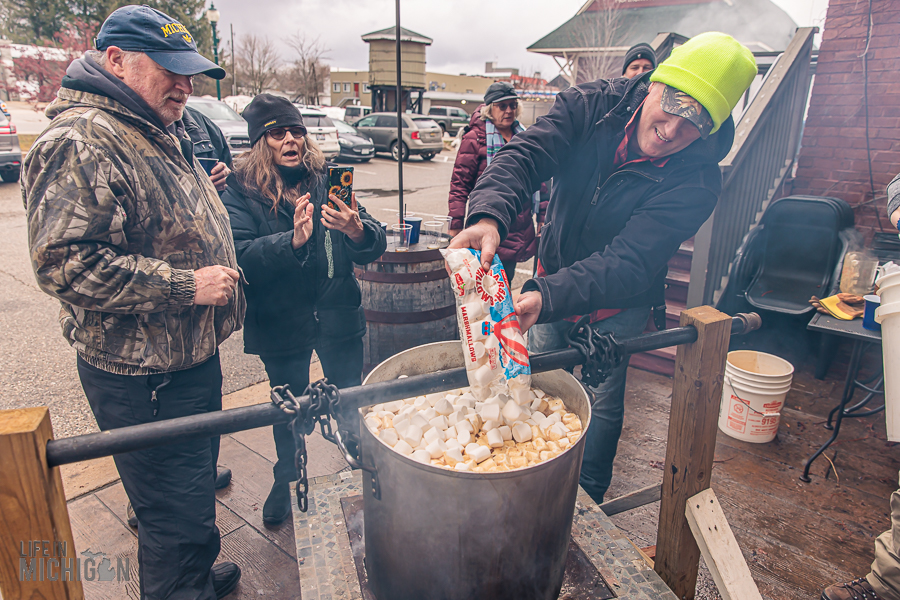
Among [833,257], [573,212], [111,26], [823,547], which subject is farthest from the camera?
[833,257]

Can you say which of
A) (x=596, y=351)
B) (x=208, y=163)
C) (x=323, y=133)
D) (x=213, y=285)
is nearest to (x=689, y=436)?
(x=596, y=351)

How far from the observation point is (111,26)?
170 centimetres

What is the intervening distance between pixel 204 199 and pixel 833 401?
4253 millimetres

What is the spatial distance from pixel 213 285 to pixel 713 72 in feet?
6.00

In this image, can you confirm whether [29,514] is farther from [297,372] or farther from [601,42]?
[601,42]

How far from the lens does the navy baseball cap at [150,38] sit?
1.66 meters

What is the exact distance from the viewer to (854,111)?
172 inches

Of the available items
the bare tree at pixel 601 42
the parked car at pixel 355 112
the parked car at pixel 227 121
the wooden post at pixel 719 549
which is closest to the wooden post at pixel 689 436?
the wooden post at pixel 719 549

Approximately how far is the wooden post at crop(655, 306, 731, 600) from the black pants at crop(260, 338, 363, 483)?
1.51 meters

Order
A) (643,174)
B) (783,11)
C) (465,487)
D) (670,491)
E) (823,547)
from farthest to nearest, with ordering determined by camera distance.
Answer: (783,11), (823,547), (643,174), (670,491), (465,487)

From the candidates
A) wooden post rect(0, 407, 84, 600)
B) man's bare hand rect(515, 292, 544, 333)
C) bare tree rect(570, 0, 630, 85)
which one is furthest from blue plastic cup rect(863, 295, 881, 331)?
bare tree rect(570, 0, 630, 85)

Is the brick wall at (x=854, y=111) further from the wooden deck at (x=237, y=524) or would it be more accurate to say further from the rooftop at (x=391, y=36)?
the rooftop at (x=391, y=36)

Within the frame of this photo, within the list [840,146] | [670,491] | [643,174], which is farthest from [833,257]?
[670,491]

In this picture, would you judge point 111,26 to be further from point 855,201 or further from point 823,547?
point 855,201
